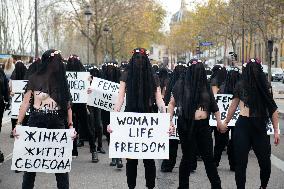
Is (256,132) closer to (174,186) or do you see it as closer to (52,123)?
(174,186)

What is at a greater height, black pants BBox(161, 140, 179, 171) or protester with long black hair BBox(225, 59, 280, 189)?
protester with long black hair BBox(225, 59, 280, 189)

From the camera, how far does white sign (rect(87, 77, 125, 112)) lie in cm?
997

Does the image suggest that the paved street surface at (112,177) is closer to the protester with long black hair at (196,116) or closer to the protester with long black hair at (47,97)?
the protester with long black hair at (196,116)

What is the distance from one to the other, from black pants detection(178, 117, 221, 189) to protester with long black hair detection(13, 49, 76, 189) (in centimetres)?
160

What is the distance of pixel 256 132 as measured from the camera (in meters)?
6.59

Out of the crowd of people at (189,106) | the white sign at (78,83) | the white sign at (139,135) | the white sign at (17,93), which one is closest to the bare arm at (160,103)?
the crowd of people at (189,106)

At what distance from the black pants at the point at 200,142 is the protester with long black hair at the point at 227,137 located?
2.12 metres

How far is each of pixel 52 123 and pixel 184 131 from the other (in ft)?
5.66

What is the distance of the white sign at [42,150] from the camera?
239 inches

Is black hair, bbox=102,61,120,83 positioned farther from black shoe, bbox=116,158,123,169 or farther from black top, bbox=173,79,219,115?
black top, bbox=173,79,219,115

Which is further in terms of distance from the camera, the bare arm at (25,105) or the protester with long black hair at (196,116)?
the protester with long black hair at (196,116)

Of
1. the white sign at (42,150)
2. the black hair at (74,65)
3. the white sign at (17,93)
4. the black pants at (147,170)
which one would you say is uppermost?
the black hair at (74,65)

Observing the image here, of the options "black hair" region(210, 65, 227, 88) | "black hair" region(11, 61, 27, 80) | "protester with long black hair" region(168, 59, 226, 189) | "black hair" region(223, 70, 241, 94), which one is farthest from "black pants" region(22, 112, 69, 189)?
"black hair" region(11, 61, 27, 80)

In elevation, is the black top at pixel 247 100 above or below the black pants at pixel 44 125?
above
